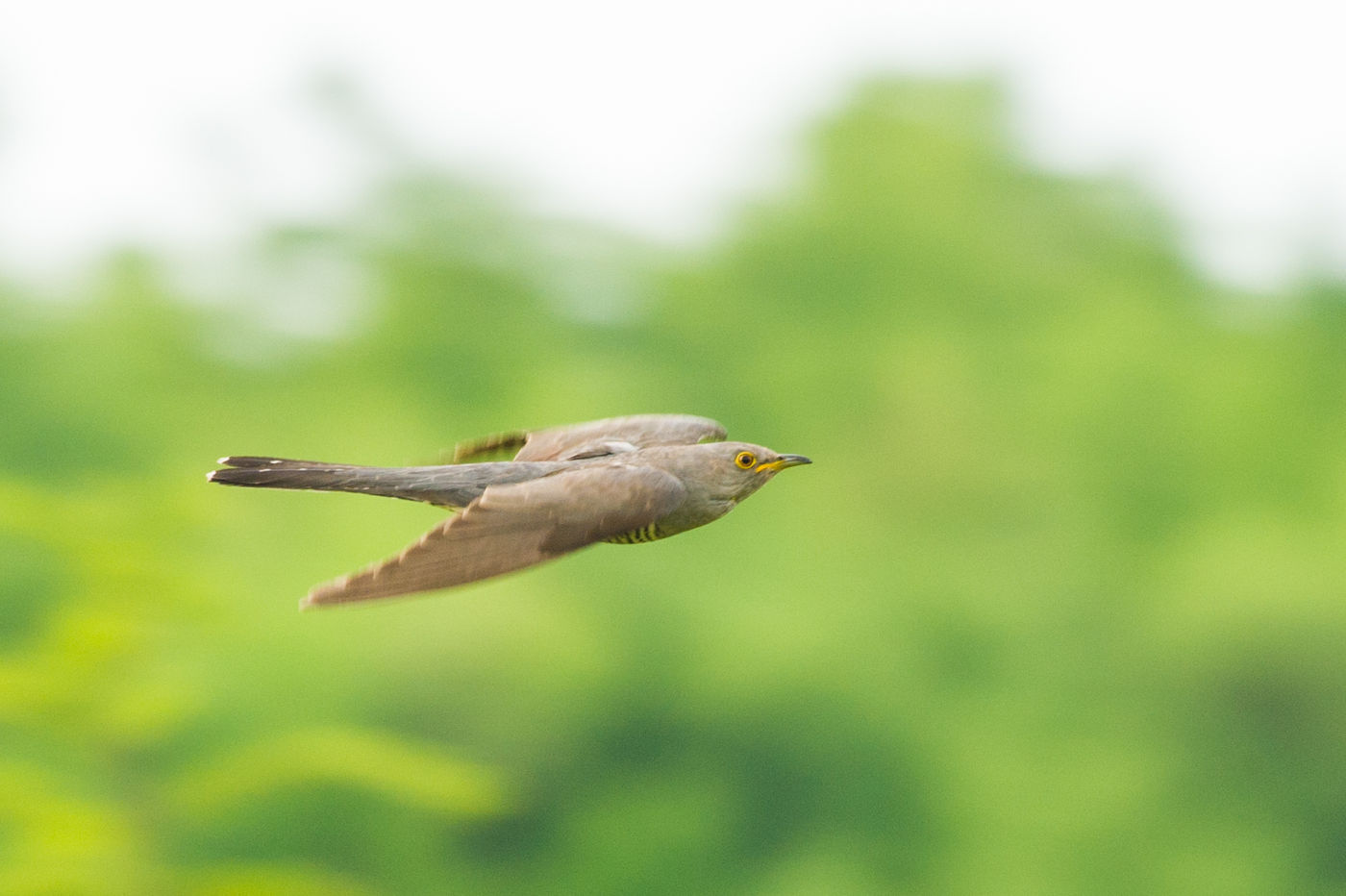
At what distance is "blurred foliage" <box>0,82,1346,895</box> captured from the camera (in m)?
20.9

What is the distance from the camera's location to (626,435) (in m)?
5.52

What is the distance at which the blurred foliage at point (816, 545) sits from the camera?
2094 cm

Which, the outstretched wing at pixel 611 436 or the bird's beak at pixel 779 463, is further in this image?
the outstretched wing at pixel 611 436

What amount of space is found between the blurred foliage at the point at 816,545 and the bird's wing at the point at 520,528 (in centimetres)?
1207

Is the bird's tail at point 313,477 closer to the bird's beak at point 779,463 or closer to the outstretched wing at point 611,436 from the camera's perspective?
the outstretched wing at point 611,436

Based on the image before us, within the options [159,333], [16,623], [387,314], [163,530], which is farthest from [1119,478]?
[163,530]

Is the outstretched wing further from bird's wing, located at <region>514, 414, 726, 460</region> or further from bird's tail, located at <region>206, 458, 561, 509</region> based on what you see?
bird's tail, located at <region>206, 458, 561, 509</region>

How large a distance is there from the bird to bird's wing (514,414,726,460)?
31 millimetres

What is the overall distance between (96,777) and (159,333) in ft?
68.6

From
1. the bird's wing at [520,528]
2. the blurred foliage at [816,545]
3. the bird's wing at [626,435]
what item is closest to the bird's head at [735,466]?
the bird's wing at [520,528]

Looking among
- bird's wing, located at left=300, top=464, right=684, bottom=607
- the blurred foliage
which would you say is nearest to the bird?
bird's wing, located at left=300, top=464, right=684, bottom=607

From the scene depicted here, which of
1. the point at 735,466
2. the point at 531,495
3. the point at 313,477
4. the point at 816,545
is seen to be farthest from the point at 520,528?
the point at 816,545

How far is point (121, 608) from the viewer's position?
6.43m

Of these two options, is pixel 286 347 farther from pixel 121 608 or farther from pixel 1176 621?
pixel 121 608
